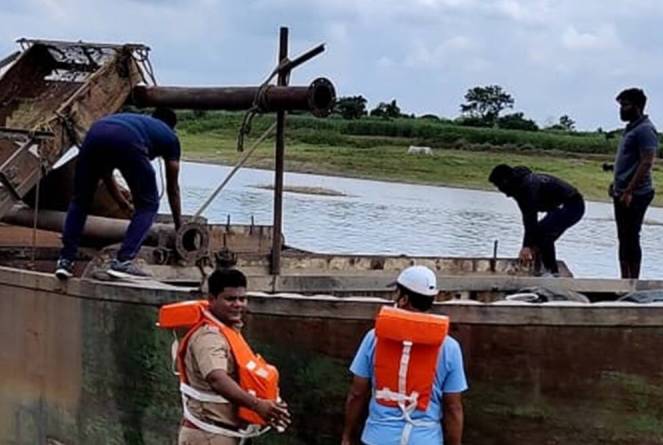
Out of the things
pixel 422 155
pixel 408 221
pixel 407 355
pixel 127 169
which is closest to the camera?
pixel 407 355

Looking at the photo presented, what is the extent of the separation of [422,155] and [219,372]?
4304 cm

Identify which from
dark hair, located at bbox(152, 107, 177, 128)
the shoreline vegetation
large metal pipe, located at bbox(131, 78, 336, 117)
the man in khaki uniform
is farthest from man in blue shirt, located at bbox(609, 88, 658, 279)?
the shoreline vegetation

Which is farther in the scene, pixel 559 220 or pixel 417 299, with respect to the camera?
pixel 559 220

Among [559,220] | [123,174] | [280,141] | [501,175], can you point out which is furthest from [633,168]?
[123,174]

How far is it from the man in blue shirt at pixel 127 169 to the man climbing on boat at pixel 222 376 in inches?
89.0

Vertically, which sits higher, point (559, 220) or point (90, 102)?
point (90, 102)

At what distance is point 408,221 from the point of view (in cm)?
3328

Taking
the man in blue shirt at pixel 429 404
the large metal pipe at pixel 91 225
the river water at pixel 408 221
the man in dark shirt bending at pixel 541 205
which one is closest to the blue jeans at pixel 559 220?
the man in dark shirt bending at pixel 541 205

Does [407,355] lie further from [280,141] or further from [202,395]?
[280,141]

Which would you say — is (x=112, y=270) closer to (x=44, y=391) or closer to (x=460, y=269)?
(x=44, y=391)

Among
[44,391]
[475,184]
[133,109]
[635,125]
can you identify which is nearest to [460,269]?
[635,125]

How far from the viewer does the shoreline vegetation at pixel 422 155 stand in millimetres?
41750

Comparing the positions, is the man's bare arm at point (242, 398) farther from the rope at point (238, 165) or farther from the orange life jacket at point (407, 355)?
the rope at point (238, 165)

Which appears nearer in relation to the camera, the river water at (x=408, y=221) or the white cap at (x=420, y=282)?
the white cap at (x=420, y=282)
